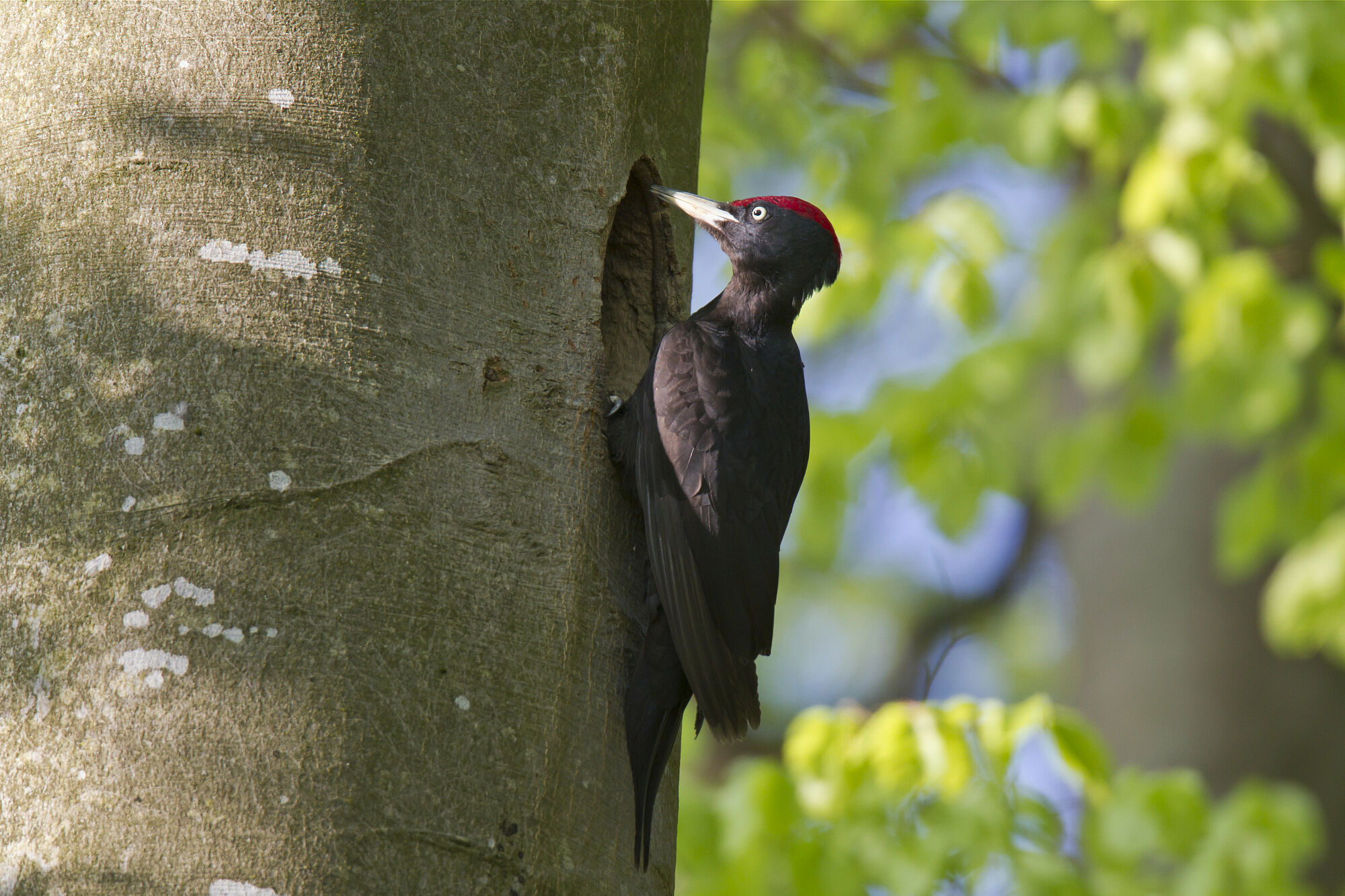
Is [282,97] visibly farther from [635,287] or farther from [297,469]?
[635,287]

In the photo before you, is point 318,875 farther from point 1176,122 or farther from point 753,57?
point 753,57

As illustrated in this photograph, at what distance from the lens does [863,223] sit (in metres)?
5.76

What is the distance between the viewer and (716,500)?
248 cm

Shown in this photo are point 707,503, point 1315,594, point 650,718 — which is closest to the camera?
point 650,718

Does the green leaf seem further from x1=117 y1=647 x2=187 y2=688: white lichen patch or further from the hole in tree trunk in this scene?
x1=117 y1=647 x2=187 y2=688: white lichen patch

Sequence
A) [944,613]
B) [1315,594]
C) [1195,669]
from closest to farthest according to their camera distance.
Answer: [1315,594] → [1195,669] → [944,613]

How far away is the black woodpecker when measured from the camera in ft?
6.79

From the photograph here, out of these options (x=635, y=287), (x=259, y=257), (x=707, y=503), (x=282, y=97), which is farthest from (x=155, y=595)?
(x=635, y=287)

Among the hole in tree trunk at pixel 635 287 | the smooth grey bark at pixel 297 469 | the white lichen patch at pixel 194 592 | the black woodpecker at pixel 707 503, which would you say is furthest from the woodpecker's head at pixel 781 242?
the white lichen patch at pixel 194 592

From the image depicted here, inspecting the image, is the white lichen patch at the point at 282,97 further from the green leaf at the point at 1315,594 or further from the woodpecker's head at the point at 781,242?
the green leaf at the point at 1315,594

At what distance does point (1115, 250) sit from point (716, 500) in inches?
125

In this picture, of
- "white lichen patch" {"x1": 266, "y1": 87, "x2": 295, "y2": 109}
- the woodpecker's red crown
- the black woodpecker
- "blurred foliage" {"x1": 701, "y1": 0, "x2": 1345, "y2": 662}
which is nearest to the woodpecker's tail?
the black woodpecker

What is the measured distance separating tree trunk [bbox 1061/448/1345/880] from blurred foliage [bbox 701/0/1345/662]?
1.22 ft

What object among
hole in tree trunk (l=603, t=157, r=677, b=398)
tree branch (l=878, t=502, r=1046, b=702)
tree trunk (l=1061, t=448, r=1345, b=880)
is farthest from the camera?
tree branch (l=878, t=502, r=1046, b=702)
